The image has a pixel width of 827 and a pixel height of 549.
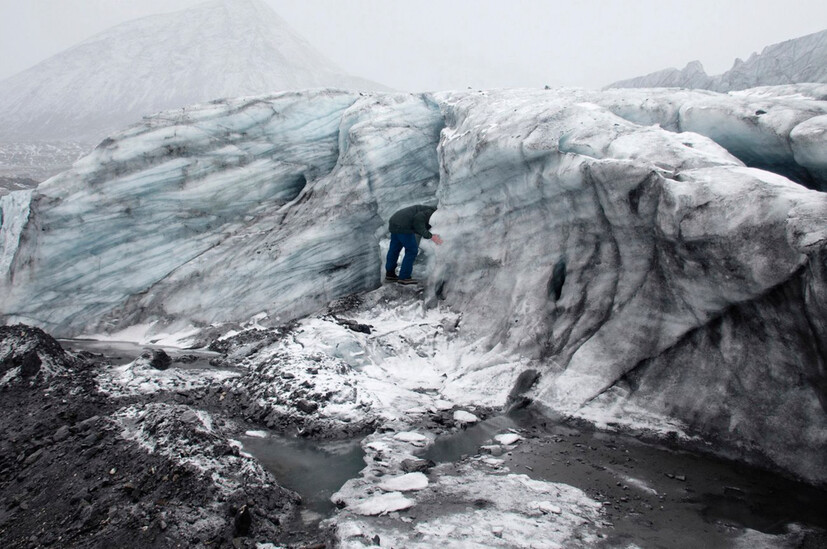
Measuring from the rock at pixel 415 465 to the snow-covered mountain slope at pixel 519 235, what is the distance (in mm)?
1983

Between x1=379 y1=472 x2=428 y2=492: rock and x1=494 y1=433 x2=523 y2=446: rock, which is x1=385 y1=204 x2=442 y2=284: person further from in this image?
x1=379 y1=472 x2=428 y2=492: rock

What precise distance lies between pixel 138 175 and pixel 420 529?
1032 centimetres

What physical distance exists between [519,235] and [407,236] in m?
2.36

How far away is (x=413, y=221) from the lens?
928 cm

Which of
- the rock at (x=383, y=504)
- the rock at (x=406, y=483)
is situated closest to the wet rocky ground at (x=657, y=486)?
the rock at (x=406, y=483)

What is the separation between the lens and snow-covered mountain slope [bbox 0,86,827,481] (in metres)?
4.74

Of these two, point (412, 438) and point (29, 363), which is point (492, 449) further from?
point (29, 363)

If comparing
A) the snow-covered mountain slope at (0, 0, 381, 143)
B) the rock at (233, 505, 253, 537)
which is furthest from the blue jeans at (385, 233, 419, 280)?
the snow-covered mountain slope at (0, 0, 381, 143)

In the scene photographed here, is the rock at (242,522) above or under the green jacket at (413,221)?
under

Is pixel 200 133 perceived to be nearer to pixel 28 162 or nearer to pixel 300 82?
pixel 28 162

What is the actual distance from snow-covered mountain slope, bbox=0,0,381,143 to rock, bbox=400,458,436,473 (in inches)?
1886

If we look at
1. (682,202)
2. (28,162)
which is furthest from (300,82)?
(682,202)

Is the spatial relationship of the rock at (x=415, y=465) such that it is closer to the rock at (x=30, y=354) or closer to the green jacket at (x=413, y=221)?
the green jacket at (x=413, y=221)

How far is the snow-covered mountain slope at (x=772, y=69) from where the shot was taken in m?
21.8
